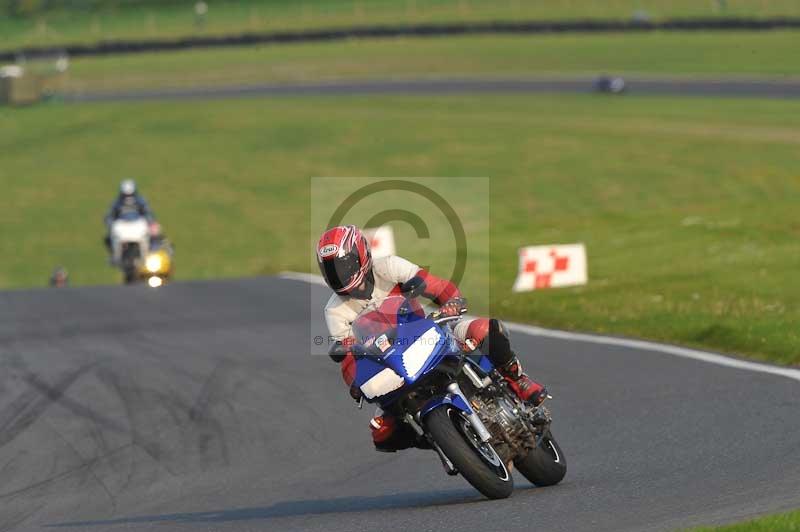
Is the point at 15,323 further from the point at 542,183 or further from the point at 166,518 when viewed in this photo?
the point at 542,183

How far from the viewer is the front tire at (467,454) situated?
728 cm

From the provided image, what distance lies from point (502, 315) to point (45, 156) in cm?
2788

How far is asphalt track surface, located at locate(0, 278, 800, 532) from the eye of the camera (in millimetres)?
7395

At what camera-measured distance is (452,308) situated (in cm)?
761

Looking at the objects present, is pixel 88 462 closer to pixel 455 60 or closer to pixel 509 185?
pixel 509 185

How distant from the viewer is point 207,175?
39.3 meters

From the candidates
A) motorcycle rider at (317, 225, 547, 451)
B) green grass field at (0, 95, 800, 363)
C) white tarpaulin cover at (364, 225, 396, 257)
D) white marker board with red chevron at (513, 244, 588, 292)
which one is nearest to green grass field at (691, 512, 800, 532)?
motorcycle rider at (317, 225, 547, 451)

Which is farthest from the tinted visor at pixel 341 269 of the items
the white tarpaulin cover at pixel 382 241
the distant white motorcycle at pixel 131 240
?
the distant white motorcycle at pixel 131 240

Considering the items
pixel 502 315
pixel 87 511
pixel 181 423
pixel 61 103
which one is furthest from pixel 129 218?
pixel 61 103

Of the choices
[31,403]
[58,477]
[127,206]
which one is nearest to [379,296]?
[58,477]

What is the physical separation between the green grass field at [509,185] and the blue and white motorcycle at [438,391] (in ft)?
17.6

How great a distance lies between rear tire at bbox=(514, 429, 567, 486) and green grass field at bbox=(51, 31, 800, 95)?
45.4 meters

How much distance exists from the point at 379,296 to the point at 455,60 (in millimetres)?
52860

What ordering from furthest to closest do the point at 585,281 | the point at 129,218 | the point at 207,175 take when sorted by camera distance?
the point at 207,175
the point at 129,218
the point at 585,281
